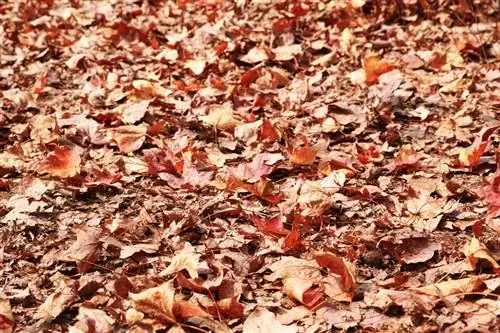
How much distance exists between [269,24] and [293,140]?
159cm

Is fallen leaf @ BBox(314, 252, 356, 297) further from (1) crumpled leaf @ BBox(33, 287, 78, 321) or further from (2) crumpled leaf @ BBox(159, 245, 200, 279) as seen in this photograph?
(1) crumpled leaf @ BBox(33, 287, 78, 321)

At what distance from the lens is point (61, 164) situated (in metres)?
2.66

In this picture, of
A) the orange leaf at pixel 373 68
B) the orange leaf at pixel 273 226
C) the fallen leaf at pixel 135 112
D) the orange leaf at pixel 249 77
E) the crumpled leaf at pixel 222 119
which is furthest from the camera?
the orange leaf at pixel 249 77

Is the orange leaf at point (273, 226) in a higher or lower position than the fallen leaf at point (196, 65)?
lower

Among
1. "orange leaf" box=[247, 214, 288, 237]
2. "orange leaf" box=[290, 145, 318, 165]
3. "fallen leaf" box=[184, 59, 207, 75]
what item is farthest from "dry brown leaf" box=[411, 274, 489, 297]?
"fallen leaf" box=[184, 59, 207, 75]

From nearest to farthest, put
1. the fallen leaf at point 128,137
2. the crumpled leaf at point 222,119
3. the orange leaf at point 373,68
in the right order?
1. the fallen leaf at point 128,137
2. the crumpled leaf at point 222,119
3. the orange leaf at point 373,68

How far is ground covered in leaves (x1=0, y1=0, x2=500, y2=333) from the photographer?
193 cm

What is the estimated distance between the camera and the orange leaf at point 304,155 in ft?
8.64

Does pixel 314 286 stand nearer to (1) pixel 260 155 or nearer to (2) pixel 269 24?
(1) pixel 260 155

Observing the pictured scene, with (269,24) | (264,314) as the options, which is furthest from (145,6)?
(264,314)

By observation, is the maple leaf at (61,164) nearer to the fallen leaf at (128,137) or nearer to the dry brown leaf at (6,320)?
the fallen leaf at (128,137)

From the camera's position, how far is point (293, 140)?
2891 mm

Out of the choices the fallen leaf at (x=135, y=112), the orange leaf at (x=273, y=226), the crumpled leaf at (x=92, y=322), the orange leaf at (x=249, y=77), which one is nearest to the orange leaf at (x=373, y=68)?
the orange leaf at (x=249, y=77)

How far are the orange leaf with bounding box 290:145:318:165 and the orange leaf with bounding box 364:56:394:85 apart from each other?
912mm
